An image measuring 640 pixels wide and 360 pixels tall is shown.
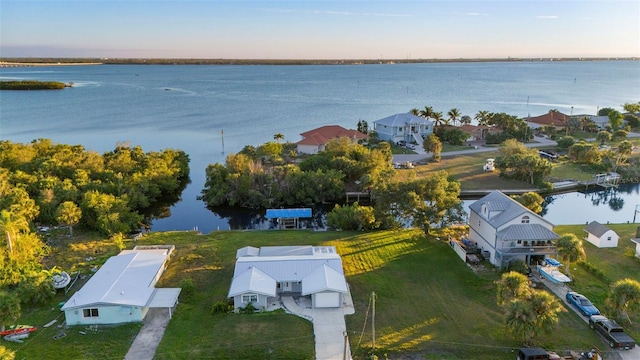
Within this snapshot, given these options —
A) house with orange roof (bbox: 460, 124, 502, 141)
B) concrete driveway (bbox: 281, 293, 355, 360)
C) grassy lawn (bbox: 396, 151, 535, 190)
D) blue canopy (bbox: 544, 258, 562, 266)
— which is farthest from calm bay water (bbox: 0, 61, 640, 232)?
house with orange roof (bbox: 460, 124, 502, 141)

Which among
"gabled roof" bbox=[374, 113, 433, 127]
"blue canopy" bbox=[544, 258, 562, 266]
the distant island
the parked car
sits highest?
the distant island

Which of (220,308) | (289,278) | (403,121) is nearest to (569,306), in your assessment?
(289,278)

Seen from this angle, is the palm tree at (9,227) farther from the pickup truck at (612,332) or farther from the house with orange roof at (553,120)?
the house with orange roof at (553,120)

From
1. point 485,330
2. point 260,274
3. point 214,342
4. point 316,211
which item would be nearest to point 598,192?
point 316,211

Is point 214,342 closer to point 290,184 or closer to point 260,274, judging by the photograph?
point 260,274

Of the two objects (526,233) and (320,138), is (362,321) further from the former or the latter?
(320,138)

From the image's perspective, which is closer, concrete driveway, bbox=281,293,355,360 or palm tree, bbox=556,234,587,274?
concrete driveway, bbox=281,293,355,360

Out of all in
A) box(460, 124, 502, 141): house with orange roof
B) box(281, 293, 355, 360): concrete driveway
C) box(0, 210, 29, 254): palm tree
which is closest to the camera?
box(281, 293, 355, 360): concrete driveway

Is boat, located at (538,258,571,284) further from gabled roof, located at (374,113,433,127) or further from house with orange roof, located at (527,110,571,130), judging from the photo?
house with orange roof, located at (527,110,571,130)

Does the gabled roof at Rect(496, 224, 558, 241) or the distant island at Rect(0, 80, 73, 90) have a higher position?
the distant island at Rect(0, 80, 73, 90)
